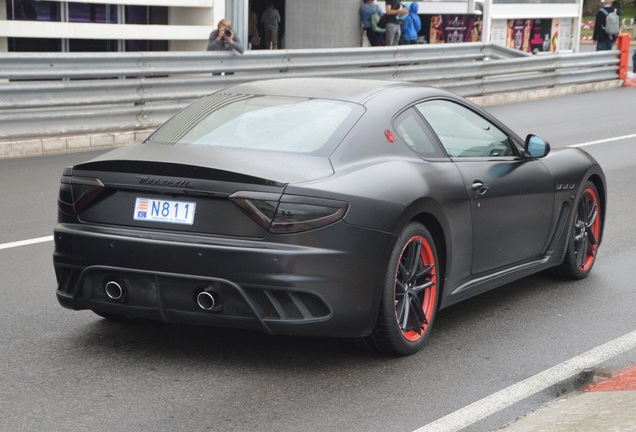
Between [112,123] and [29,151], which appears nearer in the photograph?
[29,151]

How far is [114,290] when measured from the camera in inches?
221

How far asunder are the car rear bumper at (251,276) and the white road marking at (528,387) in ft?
2.36

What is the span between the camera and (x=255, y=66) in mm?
17188

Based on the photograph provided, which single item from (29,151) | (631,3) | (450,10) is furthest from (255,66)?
(631,3)

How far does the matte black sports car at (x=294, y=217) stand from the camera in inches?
210

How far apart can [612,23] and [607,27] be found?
204 mm

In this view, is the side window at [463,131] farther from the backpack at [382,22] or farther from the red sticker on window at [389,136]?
the backpack at [382,22]

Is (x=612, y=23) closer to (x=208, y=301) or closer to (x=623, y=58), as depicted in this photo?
(x=623, y=58)

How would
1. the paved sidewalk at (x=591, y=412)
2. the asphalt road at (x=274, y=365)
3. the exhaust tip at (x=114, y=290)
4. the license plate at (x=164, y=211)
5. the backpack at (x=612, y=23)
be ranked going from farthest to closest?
the backpack at (x=612, y=23) → the exhaust tip at (x=114, y=290) → the license plate at (x=164, y=211) → the asphalt road at (x=274, y=365) → the paved sidewalk at (x=591, y=412)

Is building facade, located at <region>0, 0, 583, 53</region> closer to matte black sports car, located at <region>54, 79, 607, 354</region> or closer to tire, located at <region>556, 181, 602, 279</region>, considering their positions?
tire, located at <region>556, 181, 602, 279</region>

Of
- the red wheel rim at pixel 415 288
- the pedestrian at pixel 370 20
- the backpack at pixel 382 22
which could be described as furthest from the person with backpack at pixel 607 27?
the red wheel rim at pixel 415 288

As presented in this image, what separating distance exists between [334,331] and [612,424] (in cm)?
138

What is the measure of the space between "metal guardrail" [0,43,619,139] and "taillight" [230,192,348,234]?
29.7 ft

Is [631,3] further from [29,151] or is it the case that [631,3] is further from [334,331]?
[334,331]
